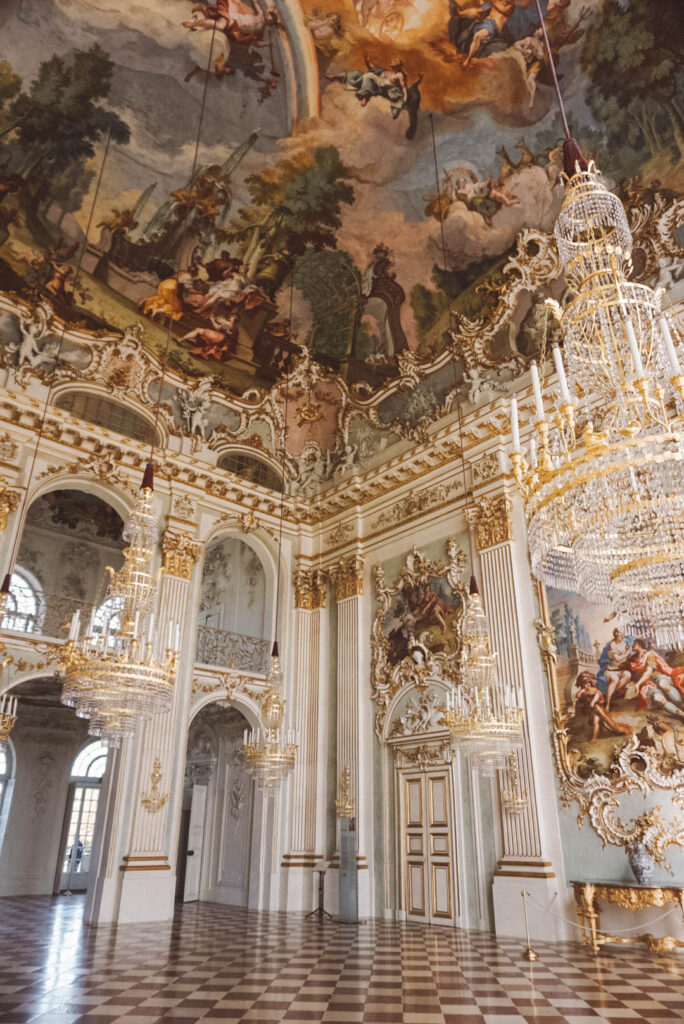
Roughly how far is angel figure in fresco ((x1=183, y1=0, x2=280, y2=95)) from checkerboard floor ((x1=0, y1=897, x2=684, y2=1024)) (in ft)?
36.7

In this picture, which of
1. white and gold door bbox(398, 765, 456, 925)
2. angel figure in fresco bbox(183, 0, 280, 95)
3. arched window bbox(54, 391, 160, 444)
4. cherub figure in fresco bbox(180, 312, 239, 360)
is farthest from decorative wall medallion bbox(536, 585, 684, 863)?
angel figure in fresco bbox(183, 0, 280, 95)

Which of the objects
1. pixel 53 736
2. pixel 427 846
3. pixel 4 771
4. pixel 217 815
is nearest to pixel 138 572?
pixel 427 846

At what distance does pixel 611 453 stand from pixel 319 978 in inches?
201

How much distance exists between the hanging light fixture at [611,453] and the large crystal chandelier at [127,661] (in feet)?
12.2

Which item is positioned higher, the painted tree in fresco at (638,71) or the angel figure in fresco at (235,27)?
the angel figure in fresco at (235,27)

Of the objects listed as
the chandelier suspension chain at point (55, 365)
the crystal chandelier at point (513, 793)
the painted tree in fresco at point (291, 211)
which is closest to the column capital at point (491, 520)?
the crystal chandelier at point (513, 793)

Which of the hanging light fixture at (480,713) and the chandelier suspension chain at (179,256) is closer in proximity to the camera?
the hanging light fixture at (480,713)

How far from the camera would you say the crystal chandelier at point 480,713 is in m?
7.51

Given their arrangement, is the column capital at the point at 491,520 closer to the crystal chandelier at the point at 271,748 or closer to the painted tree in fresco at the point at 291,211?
the crystal chandelier at the point at 271,748

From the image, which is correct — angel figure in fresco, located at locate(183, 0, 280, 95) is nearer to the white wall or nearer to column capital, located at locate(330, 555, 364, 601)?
column capital, located at locate(330, 555, 364, 601)

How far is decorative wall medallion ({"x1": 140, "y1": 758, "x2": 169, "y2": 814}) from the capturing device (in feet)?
34.2

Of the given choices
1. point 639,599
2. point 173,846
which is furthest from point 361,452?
point 639,599

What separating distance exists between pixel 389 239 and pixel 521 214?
2.35m

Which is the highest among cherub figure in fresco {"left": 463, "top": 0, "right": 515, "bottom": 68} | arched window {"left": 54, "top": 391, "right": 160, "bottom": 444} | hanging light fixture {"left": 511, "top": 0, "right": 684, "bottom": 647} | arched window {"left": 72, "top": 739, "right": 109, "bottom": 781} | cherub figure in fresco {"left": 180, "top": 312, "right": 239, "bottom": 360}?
cherub figure in fresco {"left": 463, "top": 0, "right": 515, "bottom": 68}
